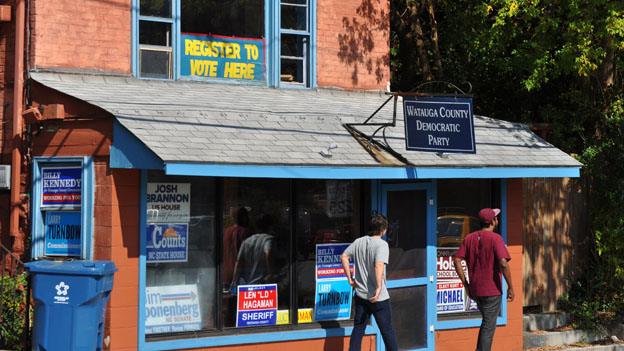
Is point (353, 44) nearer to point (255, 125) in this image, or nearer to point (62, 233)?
point (255, 125)

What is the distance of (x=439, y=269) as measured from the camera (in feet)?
40.8

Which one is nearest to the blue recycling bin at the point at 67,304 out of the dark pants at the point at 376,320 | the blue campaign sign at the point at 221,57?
the dark pants at the point at 376,320

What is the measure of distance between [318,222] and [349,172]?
3.71ft

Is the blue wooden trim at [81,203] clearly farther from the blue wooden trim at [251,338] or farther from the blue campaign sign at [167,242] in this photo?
the blue wooden trim at [251,338]

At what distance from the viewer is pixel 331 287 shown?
11453 mm

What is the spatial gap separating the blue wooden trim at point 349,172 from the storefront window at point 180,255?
1000mm

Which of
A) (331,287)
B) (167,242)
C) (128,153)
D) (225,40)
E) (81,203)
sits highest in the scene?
(225,40)

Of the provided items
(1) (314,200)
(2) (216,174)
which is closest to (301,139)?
(1) (314,200)

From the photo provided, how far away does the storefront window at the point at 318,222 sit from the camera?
11242 millimetres

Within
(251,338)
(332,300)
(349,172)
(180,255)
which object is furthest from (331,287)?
Answer: (180,255)

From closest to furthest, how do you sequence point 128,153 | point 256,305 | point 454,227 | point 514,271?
point 128,153 < point 256,305 < point 454,227 < point 514,271

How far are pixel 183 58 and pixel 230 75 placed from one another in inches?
28.1

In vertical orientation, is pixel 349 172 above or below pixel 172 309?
above

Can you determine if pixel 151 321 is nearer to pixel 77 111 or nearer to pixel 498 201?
pixel 77 111
